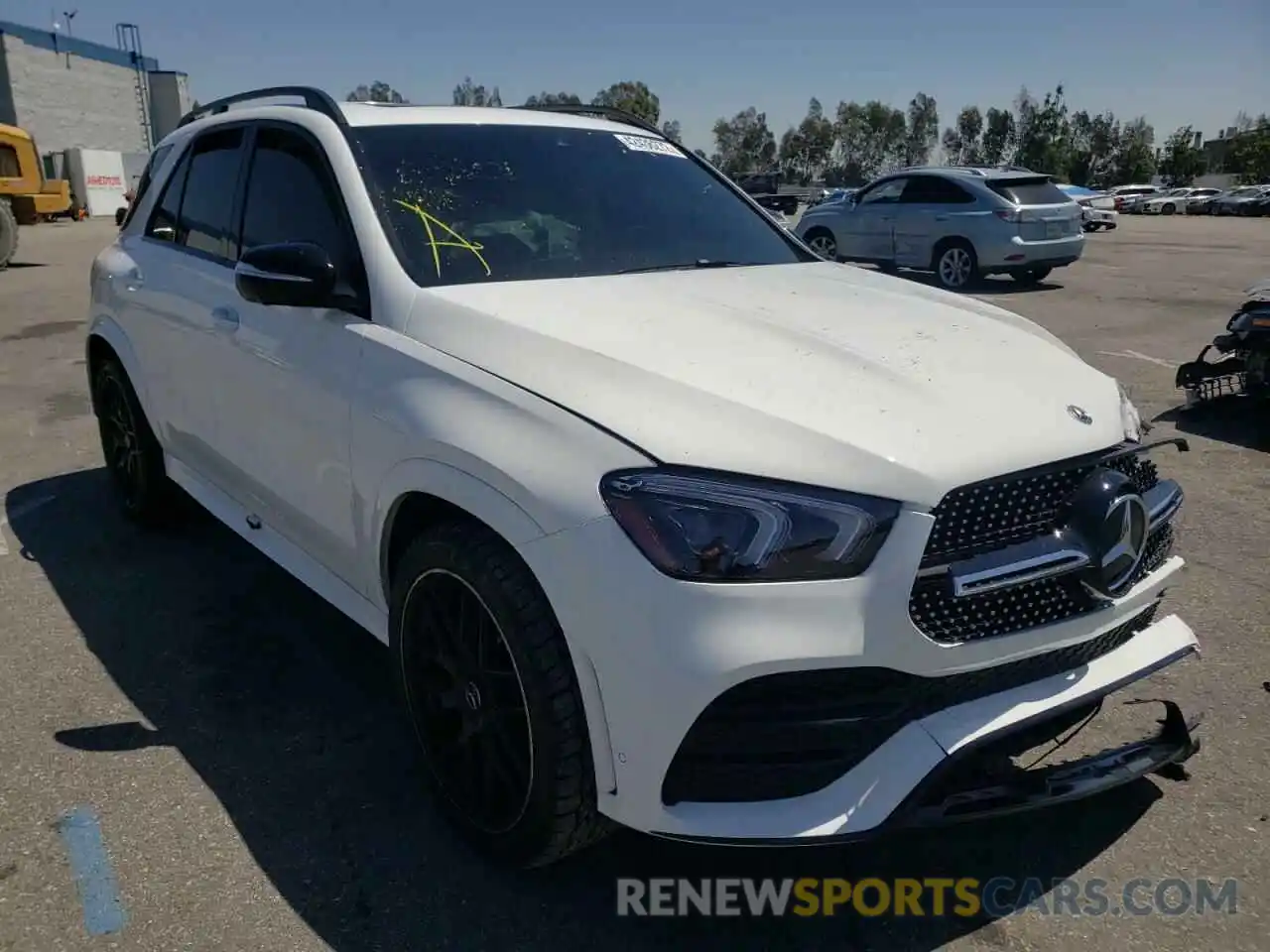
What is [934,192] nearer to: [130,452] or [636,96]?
[130,452]

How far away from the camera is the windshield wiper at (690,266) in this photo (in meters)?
3.27

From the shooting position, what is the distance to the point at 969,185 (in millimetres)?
14477

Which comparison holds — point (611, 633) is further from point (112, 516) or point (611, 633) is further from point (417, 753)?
point (112, 516)

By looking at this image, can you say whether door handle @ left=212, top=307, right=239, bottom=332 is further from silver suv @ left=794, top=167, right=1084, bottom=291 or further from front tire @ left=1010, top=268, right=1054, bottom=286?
front tire @ left=1010, top=268, right=1054, bottom=286

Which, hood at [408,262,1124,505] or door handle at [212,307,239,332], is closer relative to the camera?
hood at [408,262,1124,505]

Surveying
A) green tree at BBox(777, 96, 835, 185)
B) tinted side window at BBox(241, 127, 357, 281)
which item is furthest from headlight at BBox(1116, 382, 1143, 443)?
green tree at BBox(777, 96, 835, 185)

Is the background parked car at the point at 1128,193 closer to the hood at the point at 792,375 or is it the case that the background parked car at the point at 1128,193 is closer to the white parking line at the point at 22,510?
the white parking line at the point at 22,510

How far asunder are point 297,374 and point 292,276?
0.36 meters

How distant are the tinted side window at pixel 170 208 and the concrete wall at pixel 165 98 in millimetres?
60251

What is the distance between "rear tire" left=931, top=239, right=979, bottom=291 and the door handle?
1273 cm

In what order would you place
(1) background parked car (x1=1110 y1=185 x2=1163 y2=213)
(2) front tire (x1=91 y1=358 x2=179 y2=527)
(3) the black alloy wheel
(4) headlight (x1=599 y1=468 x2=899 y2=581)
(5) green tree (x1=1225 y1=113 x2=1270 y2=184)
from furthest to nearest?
(5) green tree (x1=1225 y1=113 x2=1270 y2=184) < (1) background parked car (x1=1110 y1=185 x2=1163 y2=213) < (2) front tire (x1=91 y1=358 x2=179 y2=527) < (3) the black alloy wheel < (4) headlight (x1=599 y1=468 x2=899 y2=581)

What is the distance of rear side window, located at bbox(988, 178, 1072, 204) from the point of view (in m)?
14.3

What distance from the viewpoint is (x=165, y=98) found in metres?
57.9

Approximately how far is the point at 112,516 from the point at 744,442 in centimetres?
414
